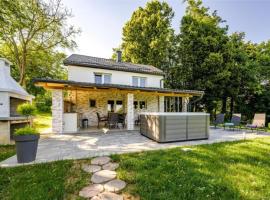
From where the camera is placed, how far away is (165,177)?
11.2 ft

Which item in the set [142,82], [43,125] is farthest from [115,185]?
[43,125]

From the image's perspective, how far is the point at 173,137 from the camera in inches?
256

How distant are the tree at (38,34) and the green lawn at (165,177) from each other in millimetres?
13282

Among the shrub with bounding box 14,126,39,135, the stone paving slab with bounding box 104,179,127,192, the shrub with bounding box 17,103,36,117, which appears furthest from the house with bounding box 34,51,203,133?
the stone paving slab with bounding box 104,179,127,192

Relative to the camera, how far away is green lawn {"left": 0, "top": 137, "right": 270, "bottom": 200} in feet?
9.29

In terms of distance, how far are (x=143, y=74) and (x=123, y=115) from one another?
4.79m

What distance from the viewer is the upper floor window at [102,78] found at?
1227 cm

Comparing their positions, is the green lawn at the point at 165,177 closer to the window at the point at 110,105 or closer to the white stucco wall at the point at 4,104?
the white stucco wall at the point at 4,104

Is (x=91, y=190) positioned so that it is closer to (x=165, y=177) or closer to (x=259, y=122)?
(x=165, y=177)

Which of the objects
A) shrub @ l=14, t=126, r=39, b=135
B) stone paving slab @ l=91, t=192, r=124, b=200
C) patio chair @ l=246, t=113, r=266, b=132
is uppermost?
shrub @ l=14, t=126, r=39, b=135

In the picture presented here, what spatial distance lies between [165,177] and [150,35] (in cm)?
2066

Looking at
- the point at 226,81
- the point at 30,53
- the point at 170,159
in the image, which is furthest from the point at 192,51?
the point at 30,53

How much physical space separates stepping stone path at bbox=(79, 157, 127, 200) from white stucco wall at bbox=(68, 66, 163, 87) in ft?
27.9

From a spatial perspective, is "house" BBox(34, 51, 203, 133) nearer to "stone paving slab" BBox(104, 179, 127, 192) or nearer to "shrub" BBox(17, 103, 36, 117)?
"shrub" BBox(17, 103, 36, 117)
